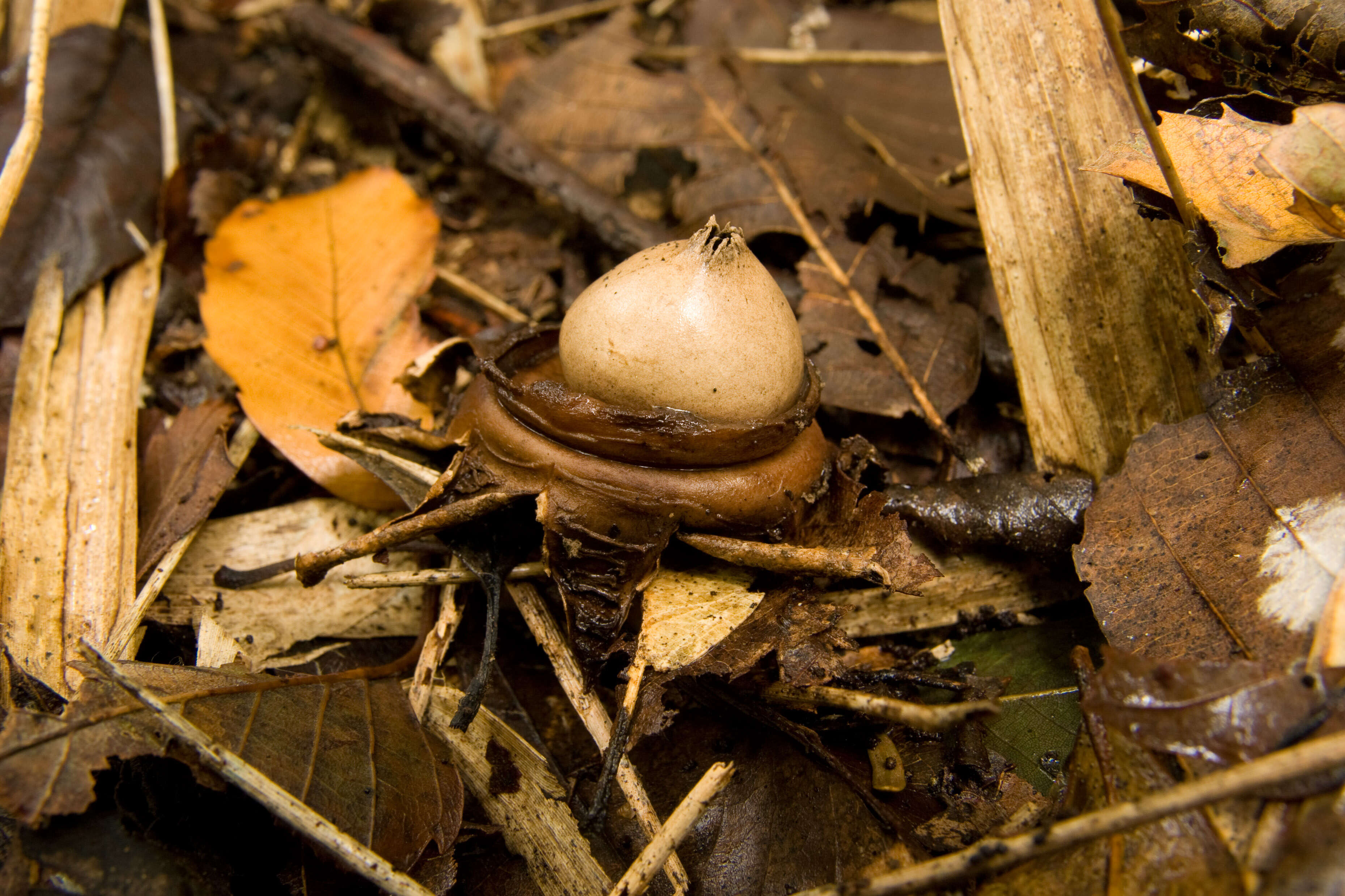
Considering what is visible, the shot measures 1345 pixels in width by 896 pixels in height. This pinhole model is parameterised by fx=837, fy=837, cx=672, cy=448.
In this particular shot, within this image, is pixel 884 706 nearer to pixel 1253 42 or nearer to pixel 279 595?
pixel 279 595

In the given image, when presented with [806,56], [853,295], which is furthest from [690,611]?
[806,56]

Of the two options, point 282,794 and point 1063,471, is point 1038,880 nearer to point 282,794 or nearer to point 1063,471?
point 1063,471

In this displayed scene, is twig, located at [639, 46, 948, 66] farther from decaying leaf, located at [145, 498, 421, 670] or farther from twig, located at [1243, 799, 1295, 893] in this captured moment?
twig, located at [1243, 799, 1295, 893]

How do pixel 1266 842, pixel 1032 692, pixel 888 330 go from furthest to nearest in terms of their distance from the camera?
pixel 888 330 → pixel 1032 692 → pixel 1266 842

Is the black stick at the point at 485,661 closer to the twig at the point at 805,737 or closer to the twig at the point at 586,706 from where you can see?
the twig at the point at 586,706

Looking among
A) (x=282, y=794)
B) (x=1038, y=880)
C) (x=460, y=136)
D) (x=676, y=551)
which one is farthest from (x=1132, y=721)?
(x=460, y=136)

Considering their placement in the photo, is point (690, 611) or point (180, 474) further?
point (180, 474)

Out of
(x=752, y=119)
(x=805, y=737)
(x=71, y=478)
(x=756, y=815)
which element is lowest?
(x=756, y=815)
